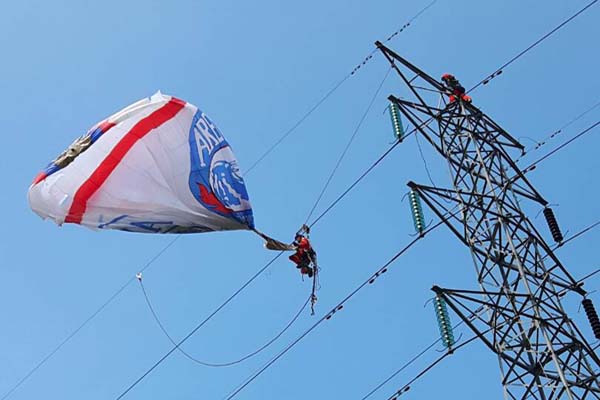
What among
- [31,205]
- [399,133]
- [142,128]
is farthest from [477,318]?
[31,205]

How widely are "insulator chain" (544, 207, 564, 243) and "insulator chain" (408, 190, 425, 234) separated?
337 centimetres

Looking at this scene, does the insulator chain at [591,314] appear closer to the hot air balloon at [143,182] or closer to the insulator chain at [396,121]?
the insulator chain at [396,121]

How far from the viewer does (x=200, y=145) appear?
68.2ft

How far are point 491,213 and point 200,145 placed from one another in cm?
625

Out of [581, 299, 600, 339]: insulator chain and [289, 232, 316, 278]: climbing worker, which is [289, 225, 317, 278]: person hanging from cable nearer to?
[289, 232, 316, 278]: climbing worker

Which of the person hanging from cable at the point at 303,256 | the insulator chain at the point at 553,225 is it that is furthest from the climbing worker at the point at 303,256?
the insulator chain at the point at 553,225

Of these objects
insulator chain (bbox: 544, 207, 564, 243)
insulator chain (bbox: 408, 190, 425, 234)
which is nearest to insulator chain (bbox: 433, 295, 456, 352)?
insulator chain (bbox: 408, 190, 425, 234)

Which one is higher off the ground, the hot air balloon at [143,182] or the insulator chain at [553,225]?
the hot air balloon at [143,182]

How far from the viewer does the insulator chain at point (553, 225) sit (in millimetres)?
20562

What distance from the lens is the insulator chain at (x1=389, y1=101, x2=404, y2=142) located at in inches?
807

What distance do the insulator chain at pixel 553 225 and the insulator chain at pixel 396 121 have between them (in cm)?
363

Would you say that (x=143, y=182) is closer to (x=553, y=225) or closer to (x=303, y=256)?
(x=303, y=256)

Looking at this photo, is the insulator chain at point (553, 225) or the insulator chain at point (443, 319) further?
the insulator chain at point (553, 225)

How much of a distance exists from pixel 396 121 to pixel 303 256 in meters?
3.47
